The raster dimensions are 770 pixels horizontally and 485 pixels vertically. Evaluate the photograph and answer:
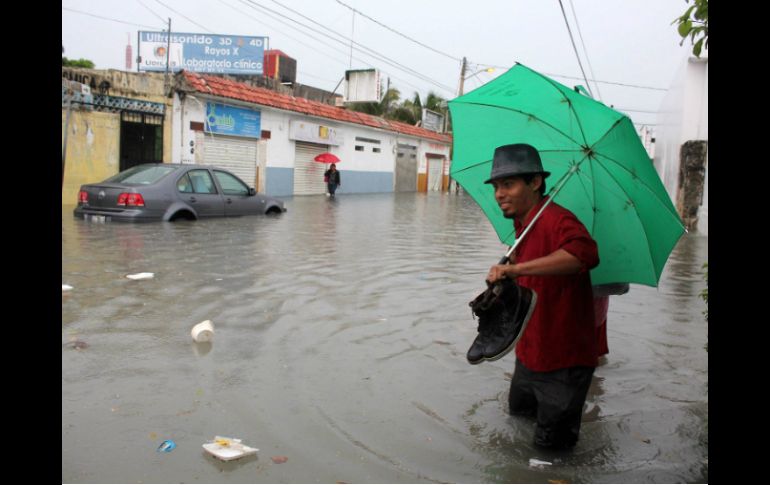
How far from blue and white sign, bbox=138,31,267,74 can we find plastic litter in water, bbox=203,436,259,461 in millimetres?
28088

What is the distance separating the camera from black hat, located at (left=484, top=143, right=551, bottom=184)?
3.07 metres

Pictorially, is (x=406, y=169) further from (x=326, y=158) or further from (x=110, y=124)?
(x=110, y=124)

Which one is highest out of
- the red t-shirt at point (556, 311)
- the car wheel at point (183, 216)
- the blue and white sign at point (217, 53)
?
the blue and white sign at point (217, 53)

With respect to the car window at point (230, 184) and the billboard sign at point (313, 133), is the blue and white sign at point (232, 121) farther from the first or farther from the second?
the car window at point (230, 184)

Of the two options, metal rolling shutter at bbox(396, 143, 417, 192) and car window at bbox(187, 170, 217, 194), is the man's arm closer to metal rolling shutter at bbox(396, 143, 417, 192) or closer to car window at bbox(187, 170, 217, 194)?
car window at bbox(187, 170, 217, 194)

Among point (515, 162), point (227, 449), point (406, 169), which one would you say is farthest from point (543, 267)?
point (406, 169)

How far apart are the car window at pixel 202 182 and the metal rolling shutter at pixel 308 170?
14937 mm

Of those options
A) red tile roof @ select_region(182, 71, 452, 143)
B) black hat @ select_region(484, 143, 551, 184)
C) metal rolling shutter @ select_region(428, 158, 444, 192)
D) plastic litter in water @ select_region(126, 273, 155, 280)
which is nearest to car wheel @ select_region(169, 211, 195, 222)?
plastic litter in water @ select_region(126, 273, 155, 280)

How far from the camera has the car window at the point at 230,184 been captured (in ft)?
44.5

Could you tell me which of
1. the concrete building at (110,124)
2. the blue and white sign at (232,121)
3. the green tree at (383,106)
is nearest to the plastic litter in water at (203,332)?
the concrete building at (110,124)
